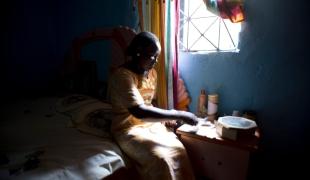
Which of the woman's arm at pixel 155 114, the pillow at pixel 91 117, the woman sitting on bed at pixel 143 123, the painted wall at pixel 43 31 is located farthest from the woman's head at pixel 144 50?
the painted wall at pixel 43 31

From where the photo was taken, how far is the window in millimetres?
1505

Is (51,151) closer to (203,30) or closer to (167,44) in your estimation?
(167,44)

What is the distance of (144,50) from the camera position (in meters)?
Result: 1.19

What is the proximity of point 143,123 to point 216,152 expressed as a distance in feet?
1.49

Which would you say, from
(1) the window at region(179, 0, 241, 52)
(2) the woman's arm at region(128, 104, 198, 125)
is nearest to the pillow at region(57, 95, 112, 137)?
(2) the woman's arm at region(128, 104, 198, 125)

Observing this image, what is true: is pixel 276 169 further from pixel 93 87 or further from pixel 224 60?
pixel 93 87

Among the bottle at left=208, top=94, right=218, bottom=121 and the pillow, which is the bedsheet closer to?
the pillow

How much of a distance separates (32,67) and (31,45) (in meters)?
0.21

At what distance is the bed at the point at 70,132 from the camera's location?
2.96 feet

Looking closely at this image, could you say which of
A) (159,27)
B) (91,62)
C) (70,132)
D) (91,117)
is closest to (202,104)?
(159,27)

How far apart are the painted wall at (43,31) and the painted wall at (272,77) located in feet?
3.06

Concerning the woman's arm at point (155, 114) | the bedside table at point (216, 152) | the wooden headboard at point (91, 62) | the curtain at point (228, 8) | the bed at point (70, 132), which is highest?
the curtain at point (228, 8)

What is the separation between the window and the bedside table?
0.62m

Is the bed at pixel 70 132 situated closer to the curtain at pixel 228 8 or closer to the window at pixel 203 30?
the window at pixel 203 30
